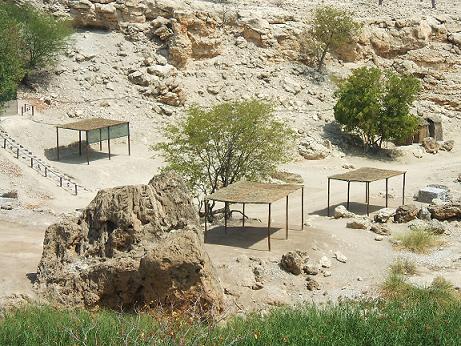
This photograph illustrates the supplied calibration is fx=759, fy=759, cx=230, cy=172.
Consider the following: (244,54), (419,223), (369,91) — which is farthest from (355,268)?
(244,54)

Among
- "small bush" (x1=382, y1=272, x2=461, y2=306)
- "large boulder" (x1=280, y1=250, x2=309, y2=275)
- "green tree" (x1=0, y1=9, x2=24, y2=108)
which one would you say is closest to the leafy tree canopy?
"green tree" (x1=0, y1=9, x2=24, y2=108)

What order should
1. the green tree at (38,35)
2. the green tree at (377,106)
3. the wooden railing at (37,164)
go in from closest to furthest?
1. the wooden railing at (37,164)
2. the green tree at (38,35)
3. the green tree at (377,106)

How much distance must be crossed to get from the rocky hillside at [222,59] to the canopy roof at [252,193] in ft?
51.4

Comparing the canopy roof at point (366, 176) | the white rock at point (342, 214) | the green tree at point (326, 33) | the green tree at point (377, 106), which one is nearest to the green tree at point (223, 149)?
the canopy roof at point (366, 176)

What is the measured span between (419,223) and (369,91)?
15926 millimetres

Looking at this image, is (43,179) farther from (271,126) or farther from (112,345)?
(112,345)

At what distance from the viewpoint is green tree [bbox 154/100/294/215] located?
2891 centimetres

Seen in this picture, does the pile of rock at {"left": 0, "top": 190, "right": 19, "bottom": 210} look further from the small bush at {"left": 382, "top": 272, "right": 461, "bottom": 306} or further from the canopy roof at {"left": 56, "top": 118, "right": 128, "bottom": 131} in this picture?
the small bush at {"left": 382, "top": 272, "right": 461, "bottom": 306}

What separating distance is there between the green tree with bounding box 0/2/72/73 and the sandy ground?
20.4 feet

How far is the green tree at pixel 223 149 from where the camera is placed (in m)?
28.9

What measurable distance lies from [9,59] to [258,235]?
18779mm

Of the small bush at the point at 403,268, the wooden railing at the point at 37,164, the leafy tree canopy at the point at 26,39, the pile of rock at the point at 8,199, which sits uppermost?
the leafy tree canopy at the point at 26,39

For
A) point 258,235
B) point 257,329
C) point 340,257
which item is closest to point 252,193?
point 258,235

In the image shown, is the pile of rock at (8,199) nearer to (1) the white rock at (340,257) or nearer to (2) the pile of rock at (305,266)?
(2) the pile of rock at (305,266)
